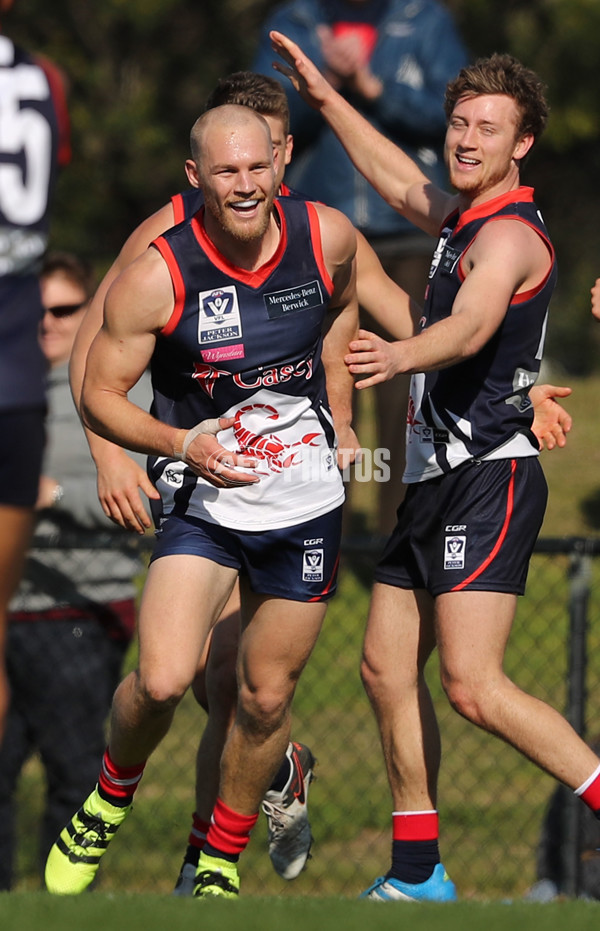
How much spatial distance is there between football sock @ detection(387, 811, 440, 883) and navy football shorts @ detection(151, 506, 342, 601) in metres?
0.82

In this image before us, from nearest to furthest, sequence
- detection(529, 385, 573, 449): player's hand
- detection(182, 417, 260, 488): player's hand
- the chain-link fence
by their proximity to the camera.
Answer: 1. detection(182, 417, 260, 488): player's hand
2. detection(529, 385, 573, 449): player's hand
3. the chain-link fence

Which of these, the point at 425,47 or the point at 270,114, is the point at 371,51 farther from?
the point at 270,114

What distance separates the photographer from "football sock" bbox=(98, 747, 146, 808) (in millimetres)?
4855

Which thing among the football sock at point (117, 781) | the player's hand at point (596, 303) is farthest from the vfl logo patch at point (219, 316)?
the football sock at point (117, 781)

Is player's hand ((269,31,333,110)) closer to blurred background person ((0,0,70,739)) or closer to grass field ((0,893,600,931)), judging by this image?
blurred background person ((0,0,70,739))

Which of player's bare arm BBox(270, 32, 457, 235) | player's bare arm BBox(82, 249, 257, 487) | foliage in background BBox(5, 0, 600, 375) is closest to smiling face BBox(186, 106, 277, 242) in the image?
player's bare arm BBox(82, 249, 257, 487)

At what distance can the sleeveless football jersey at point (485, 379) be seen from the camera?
187 inches

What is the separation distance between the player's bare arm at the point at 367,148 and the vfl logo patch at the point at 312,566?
4.58ft

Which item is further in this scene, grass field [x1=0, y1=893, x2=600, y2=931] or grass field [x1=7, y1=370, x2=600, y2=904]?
grass field [x1=7, y1=370, x2=600, y2=904]

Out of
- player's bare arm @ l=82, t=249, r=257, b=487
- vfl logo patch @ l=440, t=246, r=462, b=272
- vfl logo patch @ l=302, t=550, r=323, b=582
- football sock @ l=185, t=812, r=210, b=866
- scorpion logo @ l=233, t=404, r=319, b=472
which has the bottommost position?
football sock @ l=185, t=812, r=210, b=866

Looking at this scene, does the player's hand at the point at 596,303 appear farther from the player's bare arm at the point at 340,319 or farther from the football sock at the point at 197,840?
the football sock at the point at 197,840

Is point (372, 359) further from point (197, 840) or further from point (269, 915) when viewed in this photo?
point (197, 840)

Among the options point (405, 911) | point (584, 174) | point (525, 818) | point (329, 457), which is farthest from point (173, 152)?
point (405, 911)

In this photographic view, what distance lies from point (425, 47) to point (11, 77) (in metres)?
4.13
